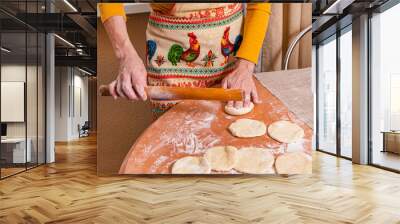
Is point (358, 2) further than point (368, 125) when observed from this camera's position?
No

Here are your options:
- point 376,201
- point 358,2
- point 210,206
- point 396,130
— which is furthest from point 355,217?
point 358,2

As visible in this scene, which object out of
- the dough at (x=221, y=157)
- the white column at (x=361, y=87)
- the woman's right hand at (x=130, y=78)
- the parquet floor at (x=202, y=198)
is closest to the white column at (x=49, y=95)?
the parquet floor at (x=202, y=198)

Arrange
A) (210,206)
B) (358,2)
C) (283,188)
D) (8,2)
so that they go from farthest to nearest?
(358,2) < (8,2) < (283,188) < (210,206)

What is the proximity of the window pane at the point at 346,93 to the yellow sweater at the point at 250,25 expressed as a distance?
346 cm

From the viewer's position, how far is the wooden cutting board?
16.5 ft

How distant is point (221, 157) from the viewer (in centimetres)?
512

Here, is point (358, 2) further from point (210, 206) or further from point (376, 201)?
point (210, 206)

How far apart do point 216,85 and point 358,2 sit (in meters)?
3.04

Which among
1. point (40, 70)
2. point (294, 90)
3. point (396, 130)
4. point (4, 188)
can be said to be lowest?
point (4, 188)

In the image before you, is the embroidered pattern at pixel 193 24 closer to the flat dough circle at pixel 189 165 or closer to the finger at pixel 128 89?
the finger at pixel 128 89

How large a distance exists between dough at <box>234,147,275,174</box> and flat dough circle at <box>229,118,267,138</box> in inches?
7.9

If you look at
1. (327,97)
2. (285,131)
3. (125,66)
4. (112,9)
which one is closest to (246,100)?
(285,131)

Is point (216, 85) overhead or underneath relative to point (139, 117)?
overhead

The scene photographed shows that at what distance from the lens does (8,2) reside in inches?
226
